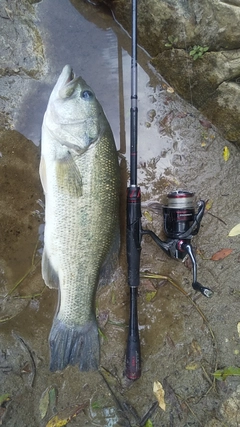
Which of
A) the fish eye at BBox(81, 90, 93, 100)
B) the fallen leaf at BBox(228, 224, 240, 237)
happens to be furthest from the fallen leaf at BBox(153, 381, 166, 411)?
the fish eye at BBox(81, 90, 93, 100)

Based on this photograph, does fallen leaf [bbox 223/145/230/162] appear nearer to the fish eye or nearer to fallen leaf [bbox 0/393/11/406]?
the fish eye

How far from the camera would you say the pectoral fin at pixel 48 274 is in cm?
253

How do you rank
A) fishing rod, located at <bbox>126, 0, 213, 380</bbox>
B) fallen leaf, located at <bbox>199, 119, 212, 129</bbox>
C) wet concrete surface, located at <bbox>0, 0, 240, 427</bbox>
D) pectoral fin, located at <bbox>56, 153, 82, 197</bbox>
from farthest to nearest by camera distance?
fallen leaf, located at <bbox>199, 119, 212, 129</bbox>
wet concrete surface, located at <bbox>0, 0, 240, 427</bbox>
fishing rod, located at <bbox>126, 0, 213, 380</bbox>
pectoral fin, located at <bbox>56, 153, 82, 197</bbox>

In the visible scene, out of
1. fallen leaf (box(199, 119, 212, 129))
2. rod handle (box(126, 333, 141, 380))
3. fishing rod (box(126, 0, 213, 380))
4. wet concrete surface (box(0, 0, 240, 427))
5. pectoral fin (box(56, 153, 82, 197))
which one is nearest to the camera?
pectoral fin (box(56, 153, 82, 197))

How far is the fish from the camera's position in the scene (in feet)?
7.59

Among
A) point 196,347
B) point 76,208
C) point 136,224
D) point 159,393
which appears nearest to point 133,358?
point 159,393

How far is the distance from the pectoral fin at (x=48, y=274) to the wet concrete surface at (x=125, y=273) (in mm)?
242

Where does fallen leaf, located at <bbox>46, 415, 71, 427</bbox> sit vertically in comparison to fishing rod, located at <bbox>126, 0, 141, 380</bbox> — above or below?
below

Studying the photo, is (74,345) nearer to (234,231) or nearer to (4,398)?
(4,398)

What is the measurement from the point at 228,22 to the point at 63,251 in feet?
6.48

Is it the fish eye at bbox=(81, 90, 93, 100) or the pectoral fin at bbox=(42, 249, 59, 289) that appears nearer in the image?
the fish eye at bbox=(81, 90, 93, 100)

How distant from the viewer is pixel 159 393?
2.79 meters

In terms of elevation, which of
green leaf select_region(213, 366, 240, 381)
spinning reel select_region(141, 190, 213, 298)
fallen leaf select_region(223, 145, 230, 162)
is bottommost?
green leaf select_region(213, 366, 240, 381)

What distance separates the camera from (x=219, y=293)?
2867 millimetres
